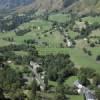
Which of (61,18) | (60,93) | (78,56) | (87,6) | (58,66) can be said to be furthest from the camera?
(87,6)

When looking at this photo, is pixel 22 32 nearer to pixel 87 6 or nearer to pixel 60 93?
pixel 87 6

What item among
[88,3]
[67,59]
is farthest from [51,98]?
[88,3]

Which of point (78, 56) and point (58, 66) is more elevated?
point (58, 66)

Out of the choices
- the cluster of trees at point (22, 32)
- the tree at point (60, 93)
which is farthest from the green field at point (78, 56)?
the cluster of trees at point (22, 32)

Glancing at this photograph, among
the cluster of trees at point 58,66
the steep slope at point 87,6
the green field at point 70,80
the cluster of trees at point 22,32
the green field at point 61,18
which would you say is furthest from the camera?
the steep slope at point 87,6

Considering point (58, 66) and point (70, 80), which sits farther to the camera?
point (58, 66)

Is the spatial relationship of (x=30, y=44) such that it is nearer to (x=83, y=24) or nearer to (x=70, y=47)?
(x=70, y=47)

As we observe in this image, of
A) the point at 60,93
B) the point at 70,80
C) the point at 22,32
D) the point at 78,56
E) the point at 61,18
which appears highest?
the point at 60,93

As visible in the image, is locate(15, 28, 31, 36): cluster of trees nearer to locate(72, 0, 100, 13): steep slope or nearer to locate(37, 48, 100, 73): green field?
locate(37, 48, 100, 73): green field

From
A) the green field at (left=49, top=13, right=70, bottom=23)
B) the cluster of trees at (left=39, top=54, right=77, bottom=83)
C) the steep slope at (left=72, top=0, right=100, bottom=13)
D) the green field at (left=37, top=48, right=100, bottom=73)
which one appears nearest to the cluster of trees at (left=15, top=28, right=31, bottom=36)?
the green field at (left=49, top=13, right=70, bottom=23)

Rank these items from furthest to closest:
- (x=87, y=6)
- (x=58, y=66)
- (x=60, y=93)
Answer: (x=87, y=6), (x=58, y=66), (x=60, y=93)

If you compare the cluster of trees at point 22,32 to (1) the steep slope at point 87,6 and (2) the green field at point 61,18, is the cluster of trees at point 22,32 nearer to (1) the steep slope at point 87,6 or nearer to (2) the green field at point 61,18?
(2) the green field at point 61,18

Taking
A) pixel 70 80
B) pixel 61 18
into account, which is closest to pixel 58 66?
pixel 70 80
